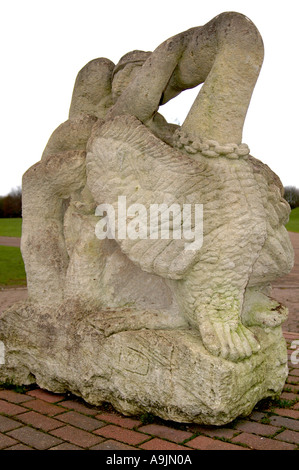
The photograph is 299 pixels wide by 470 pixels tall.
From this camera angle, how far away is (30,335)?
3285mm

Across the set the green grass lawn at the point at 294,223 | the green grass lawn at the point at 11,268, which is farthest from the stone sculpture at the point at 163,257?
the green grass lawn at the point at 294,223

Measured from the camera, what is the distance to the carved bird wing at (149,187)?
2744 millimetres

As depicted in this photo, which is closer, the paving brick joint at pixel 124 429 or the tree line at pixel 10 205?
the paving brick joint at pixel 124 429

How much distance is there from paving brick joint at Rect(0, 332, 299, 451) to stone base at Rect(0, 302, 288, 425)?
0.22 feet

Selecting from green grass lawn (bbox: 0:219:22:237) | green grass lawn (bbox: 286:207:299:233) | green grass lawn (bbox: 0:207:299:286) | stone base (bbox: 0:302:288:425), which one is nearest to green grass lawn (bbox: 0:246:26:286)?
green grass lawn (bbox: 0:207:299:286)

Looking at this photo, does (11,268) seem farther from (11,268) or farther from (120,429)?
(120,429)

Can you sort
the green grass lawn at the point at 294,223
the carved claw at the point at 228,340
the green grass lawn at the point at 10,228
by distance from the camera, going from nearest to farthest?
1. the carved claw at the point at 228,340
2. the green grass lawn at the point at 10,228
3. the green grass lawn at the point at 294,223

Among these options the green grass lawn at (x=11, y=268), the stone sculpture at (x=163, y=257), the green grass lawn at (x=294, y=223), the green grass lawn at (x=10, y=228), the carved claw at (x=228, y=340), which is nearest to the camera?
the carved claw at (x=228, y=340)

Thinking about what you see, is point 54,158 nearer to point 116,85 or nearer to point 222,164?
point 116,85

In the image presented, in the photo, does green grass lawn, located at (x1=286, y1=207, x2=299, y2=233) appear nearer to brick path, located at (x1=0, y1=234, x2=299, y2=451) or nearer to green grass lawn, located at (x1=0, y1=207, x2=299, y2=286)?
green grass lawn, located at (x1=0, y1=207, x2=299, y2=286)

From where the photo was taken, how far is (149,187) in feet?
9.29

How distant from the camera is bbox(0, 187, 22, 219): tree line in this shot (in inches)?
1037

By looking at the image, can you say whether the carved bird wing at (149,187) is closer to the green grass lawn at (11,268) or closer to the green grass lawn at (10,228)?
the green grass lawn at (11,268)

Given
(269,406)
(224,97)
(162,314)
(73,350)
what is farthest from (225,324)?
(224,97)
